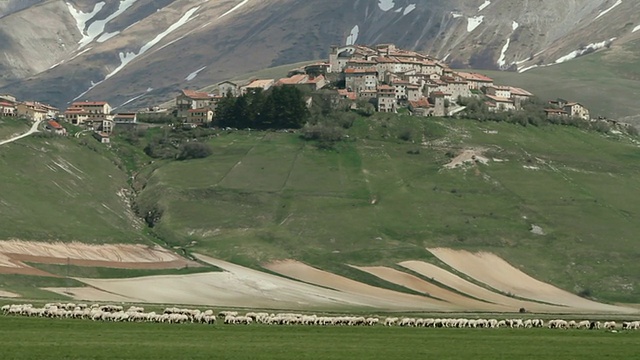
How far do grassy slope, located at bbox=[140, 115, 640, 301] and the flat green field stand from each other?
69.4 meters

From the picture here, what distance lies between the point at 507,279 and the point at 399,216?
2391 centimetres

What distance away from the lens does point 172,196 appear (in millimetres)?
185875

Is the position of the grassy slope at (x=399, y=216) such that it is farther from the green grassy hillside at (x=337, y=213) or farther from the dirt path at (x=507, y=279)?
the dirt path at (x=507, y=279)

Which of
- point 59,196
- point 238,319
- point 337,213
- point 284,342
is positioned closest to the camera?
point 284,342

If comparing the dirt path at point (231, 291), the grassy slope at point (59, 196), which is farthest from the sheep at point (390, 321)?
the grassy slope at point (59, 196)

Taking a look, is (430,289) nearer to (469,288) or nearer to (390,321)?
(469,288)

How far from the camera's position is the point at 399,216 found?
180375 mm

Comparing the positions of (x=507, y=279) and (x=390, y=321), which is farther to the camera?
(x=507, y=279)

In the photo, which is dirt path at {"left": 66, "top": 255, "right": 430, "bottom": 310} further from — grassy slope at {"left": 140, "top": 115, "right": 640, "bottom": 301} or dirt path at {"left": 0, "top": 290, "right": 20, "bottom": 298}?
grassy slope at {"left": 140, "top": 115, "right": 640, "bottom": 301}

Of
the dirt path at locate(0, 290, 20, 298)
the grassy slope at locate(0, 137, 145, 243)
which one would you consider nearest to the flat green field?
the dirt path at locate(0, 290, 20, 298)

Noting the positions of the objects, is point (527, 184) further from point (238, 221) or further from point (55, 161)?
point (55, 161)

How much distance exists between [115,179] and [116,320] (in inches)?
4111

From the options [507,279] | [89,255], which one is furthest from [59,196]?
[507,279]

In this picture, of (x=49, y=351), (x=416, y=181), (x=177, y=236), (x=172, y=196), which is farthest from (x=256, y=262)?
(x=49, y=351)
